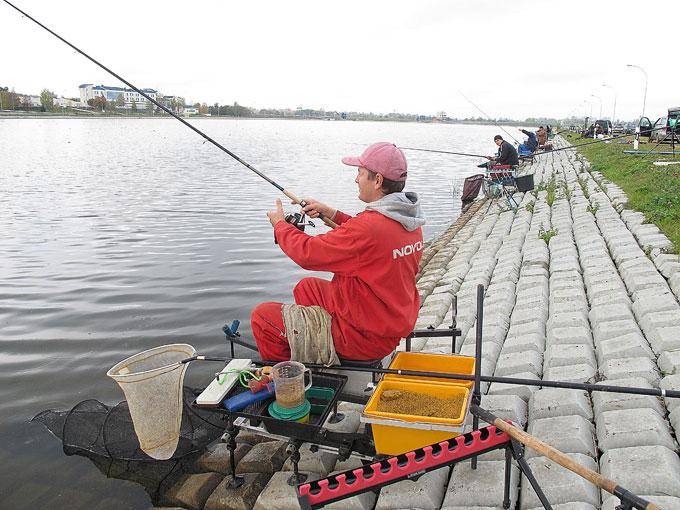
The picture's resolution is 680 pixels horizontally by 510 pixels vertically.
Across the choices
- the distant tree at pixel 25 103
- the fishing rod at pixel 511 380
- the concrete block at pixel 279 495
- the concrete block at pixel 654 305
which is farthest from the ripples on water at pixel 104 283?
the distant tree at pixel 25 103

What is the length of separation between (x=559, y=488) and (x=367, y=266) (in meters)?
1.63

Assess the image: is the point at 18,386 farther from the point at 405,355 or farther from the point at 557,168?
the point at 557,168

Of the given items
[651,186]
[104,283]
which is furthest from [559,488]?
[651,186]

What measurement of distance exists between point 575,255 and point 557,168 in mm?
15338

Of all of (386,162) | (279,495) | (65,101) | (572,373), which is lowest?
(279,495)

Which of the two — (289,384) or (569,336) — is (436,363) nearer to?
(289,384)

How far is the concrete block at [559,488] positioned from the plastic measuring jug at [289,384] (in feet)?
4.59

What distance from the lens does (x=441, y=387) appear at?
3.39 m

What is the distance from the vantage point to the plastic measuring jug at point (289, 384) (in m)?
3.15

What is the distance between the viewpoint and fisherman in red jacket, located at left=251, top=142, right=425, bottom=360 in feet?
10.5

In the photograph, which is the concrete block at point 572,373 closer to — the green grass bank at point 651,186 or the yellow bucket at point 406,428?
the yellow bucket at point 406,428

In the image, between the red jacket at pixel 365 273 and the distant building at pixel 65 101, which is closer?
the red jacket at pixel 365 273

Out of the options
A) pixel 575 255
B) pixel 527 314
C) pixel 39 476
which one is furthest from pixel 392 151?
pixel 575 255

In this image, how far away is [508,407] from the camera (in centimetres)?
372
